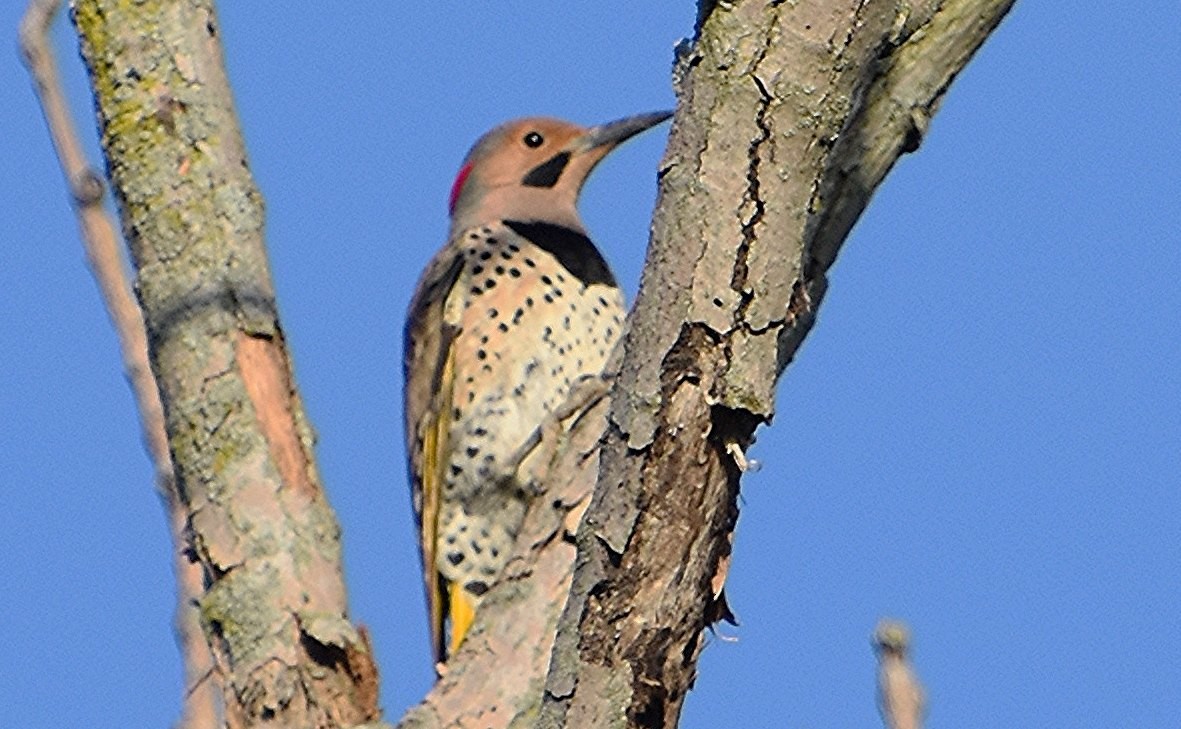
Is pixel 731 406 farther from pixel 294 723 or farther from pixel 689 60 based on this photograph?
pixel 294 723

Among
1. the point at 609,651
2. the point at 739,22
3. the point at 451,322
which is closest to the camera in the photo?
the point at 739,22

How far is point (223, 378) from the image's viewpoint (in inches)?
162

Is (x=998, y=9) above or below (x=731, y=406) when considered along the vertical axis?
above

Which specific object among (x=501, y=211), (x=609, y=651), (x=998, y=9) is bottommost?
(x=609, y=651)

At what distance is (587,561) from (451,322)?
4.07 m

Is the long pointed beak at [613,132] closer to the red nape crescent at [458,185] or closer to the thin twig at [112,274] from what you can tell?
the red nape crescent at [458,185]

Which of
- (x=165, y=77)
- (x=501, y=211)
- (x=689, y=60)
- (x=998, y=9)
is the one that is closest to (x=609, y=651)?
(x=689, y=60)

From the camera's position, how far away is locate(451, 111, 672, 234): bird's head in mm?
7352

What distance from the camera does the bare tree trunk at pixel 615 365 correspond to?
8.55 feet

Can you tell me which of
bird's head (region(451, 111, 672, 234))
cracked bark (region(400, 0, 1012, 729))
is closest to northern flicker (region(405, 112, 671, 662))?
bird's head (region(451, 111, 672, 234))

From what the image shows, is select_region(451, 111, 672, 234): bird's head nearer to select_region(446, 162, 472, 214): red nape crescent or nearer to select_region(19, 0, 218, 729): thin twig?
select_region(446, 162, 472, 214): red nape crescent

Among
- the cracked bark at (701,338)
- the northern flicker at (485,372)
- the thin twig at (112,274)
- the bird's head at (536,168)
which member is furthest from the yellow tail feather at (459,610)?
the cracked bark at (701,338)

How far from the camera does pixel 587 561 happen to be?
2.74 m

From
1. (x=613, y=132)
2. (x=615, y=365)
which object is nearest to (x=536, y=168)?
(x=613, y=132)
